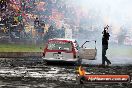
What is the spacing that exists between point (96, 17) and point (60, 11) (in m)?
5.62

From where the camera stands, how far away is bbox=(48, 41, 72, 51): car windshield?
27359 millimetres

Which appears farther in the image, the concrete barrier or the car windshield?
the concrete barrier

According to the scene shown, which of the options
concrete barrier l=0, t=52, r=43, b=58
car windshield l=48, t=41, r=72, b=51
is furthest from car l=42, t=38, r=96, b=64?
concrete barrier l=0, t=52, r=43, b=58

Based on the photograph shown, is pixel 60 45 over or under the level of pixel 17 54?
over

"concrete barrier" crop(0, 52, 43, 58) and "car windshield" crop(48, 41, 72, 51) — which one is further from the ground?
"car windshield" crop(48, 41, 72, 51)

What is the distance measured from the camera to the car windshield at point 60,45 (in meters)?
27.4

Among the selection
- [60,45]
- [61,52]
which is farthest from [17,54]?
[61,52]

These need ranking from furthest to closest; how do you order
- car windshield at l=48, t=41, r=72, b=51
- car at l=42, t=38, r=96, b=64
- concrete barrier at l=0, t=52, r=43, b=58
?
concrete barrier at l=0, t=52, r=43, b=58 → car windshield at l=48, t=41, r=72, b=51 → car at l=42, t=38, r=96, b=64

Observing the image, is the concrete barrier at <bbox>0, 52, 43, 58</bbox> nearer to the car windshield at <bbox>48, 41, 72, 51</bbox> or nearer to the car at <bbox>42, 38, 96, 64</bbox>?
the car windshield at <bbox>48, 41, 72, 51</bbox>

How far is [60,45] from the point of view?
90.5 ft

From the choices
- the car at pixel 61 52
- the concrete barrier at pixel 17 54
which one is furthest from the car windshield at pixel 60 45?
the concrete barrier at pixel 17 54

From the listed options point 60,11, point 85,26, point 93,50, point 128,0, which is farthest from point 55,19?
point 93,50

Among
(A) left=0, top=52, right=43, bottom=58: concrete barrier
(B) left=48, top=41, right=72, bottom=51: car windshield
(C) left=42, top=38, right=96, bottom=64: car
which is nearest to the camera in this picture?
(C) left=42, top=38, right=96, bottom=64: car

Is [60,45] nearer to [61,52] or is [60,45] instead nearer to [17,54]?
[61,52]
